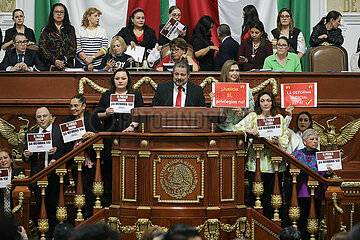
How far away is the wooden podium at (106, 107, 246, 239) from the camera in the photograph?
6.93 m

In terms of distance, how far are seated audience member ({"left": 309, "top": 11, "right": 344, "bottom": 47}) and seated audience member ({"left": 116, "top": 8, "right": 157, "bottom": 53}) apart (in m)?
2.48

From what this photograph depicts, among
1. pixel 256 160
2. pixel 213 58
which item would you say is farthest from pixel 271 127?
pixel 213 58

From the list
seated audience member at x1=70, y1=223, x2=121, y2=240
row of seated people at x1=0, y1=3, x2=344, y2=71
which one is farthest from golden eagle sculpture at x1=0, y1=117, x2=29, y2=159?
seated audience member at x1=70, y1=223, x2=121, y2=240

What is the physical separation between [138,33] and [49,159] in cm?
322

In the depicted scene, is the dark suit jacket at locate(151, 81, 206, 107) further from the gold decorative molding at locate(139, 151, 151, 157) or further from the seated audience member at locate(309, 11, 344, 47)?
the seated audience member at locate(309, 11, 344, 47)

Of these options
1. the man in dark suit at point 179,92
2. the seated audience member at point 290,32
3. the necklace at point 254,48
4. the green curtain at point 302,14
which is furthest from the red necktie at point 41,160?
the green curtain at point 302,14

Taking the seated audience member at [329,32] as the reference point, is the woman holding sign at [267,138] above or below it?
below

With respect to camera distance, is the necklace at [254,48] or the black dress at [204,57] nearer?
the necklace at [254,48]

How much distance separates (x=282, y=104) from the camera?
327 inches

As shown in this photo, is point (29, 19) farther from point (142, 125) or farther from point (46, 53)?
point (142, 125)

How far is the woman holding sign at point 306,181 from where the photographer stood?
24.7 ft

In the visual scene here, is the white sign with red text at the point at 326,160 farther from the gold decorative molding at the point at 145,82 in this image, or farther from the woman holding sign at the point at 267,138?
the gold decorative molding at the point at 145,82

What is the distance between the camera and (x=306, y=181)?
7535 mm

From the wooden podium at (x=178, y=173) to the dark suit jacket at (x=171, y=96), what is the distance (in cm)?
86
